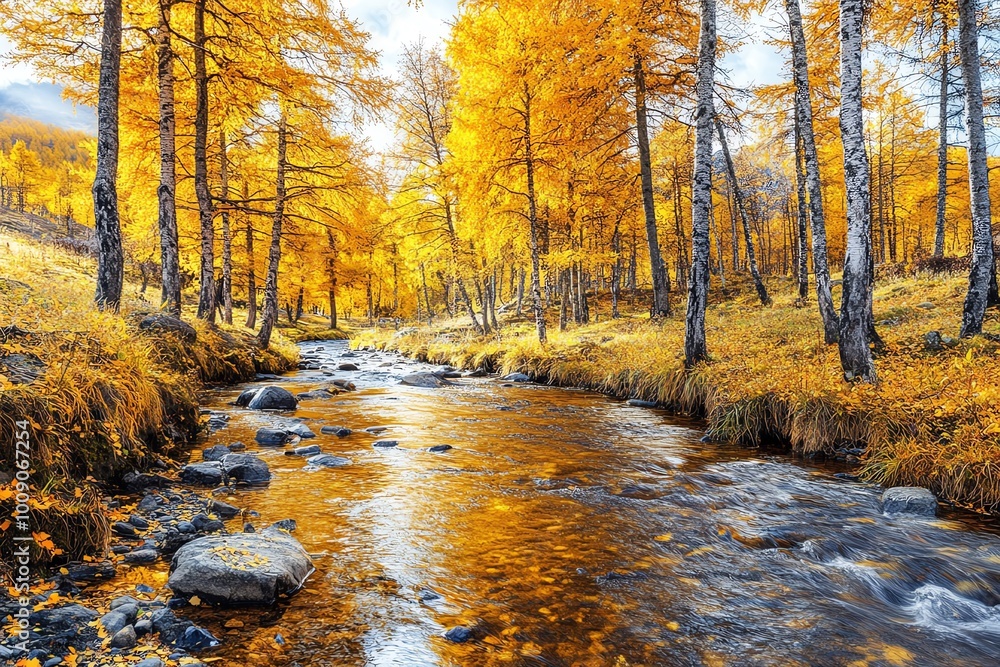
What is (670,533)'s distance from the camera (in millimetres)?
4566

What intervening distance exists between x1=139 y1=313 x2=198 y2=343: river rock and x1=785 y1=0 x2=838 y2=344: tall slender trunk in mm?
11849

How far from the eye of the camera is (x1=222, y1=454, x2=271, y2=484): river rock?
216 inches

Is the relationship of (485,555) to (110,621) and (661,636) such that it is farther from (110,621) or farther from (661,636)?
(110,621)

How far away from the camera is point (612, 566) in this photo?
396cm

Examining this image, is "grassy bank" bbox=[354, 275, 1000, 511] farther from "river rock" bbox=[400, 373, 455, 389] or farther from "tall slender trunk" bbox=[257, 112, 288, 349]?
"tall slender trunk" bbox=[257, 112, 288, 349]

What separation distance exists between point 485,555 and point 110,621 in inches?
94.9

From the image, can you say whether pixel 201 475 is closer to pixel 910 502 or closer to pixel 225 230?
pixel 910 502

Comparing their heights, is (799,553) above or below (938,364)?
below

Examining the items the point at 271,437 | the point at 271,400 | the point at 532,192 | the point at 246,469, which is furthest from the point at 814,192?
the point at 271,400

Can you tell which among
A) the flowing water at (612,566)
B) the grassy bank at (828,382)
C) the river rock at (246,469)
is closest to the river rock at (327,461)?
the flowing water at (612,566)

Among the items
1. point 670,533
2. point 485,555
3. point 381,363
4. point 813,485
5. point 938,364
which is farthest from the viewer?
point 381,363

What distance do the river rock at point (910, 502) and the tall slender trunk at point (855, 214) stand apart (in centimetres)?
219

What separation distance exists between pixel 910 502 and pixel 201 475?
7.01 metres

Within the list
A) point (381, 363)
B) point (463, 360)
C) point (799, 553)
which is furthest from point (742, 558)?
point (381, 363)
